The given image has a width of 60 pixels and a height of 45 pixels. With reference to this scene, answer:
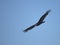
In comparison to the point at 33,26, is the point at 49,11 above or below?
below

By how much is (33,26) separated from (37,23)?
0.99 m

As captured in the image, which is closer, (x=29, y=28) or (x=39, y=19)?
(x=39, y=19)

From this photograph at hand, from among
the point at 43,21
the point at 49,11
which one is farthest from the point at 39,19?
the point at 49,11

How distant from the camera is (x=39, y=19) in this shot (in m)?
20.2

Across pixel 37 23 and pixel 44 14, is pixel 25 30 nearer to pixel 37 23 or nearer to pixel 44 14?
pixel 37 23

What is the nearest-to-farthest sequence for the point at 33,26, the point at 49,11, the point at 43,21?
the point at 49,11
the point at 43,21
the point at 33,26

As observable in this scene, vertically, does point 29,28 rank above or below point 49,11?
above

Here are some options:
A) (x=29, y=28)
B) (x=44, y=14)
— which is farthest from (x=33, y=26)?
(x=44, y=14)

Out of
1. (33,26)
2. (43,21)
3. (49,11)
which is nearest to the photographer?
(49,11)

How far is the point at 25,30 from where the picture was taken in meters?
21.9

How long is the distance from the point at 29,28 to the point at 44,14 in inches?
140

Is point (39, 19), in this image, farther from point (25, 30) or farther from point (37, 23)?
point (25, 30)

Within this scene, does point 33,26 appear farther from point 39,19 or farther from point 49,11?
point 49,11

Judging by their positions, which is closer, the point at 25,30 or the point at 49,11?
the point at 49,11
